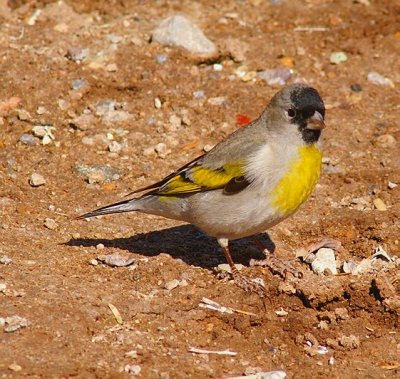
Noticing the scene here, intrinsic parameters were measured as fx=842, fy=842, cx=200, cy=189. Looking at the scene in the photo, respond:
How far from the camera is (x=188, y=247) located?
7.67 meters

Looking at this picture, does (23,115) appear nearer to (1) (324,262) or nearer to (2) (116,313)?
(2) (116,313)

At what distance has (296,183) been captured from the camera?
6680mm

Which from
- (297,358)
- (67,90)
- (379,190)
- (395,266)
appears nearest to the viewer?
(297,358)

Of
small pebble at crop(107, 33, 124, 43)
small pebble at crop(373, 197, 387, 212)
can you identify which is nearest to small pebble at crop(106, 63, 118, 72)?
small pebble at crop(107, 33, 124, 43)

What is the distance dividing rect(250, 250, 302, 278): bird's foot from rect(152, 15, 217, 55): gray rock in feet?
11.5

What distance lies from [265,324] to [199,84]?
393 centimetres

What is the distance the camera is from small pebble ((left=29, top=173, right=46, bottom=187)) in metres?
8.12

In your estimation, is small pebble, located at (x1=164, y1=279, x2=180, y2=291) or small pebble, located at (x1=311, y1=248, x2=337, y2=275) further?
small pebble, located at (x1=311, y1=248, x2=337, y2=275)

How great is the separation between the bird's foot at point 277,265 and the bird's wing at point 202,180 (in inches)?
29.0

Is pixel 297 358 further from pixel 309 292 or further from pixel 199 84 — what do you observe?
pixel 199 84

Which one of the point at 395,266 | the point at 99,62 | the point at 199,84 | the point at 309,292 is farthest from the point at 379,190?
the point at 99,62

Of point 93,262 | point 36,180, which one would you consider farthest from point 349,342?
point 36,180

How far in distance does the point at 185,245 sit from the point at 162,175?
1081 mm

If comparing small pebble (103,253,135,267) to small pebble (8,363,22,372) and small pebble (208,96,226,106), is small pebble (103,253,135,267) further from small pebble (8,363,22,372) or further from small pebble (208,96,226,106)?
small pebble (208,96,226,106)
